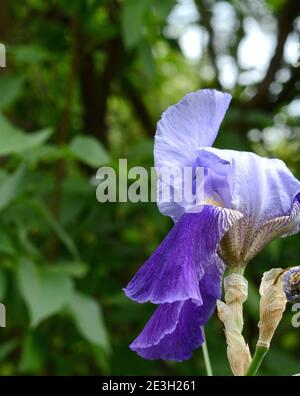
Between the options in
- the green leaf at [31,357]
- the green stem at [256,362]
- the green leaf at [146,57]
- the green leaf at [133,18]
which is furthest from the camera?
the green leaf at [146,57]

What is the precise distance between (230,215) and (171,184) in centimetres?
6

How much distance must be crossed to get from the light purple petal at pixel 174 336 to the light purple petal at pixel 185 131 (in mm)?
Answer: 84

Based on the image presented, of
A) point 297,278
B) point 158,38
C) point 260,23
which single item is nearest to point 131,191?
point 158,38

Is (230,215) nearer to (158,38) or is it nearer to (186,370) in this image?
(186,370)

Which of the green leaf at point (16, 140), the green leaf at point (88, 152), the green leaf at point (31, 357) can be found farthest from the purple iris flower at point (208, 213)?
the green leaf at point (31, 357)

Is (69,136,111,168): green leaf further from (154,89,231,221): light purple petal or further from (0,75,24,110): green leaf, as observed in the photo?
(154,89,231,221): light purple petal

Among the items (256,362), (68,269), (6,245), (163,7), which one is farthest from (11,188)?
(256,362)

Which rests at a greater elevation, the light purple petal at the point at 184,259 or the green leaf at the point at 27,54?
the green leaf at the point at 27,54

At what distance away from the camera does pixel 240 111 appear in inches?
84.7

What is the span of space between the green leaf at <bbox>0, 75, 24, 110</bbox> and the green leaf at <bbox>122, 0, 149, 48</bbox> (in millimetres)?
298

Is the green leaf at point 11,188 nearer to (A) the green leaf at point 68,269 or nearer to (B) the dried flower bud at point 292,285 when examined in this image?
(A) the green leaf at point 68,269

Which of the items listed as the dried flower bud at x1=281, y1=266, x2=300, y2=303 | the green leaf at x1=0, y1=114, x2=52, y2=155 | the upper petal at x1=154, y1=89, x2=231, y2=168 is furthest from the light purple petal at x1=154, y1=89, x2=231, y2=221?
the green leaf at x1=0, y1=114, x2=52, y2=155

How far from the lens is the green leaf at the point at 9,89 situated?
1.72 meters

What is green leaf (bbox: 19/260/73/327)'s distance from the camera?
1.42 m
